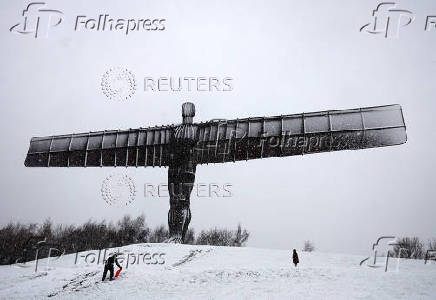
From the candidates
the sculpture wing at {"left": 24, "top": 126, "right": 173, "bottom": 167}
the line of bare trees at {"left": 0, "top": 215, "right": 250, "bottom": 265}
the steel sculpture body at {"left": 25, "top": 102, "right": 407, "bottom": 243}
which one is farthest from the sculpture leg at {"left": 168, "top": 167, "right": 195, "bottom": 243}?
the line of bare trees at {"left": 0, "top": 215, "right": 250, "bottom": 265}

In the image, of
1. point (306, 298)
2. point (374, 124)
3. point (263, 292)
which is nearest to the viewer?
point (306, 298)

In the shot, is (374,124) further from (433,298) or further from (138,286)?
(138,286)

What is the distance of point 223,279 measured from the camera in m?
12.3

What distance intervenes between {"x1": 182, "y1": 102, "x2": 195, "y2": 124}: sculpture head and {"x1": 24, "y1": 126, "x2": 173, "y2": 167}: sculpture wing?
855mm

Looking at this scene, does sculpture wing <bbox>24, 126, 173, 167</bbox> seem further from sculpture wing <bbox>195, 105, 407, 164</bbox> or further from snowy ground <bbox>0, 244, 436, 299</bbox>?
snowy ground <bbox>0, 244, 436, 299</bbox>

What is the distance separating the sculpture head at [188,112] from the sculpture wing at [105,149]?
33.7 inches

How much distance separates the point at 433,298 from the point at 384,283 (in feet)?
5.22

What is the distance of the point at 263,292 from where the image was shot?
1088cm

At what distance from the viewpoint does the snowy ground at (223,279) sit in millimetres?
10906

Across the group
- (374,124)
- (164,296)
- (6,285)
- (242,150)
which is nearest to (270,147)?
(242,150)

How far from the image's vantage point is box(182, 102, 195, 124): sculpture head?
18.1 metres

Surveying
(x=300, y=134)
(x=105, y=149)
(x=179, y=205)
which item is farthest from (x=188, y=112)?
(x=300, y=134)

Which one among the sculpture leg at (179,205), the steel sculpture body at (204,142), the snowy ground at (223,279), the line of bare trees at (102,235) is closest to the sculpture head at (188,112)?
the steel sculpture body at (204,142)

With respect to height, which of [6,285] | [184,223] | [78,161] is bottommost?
[6,285]
